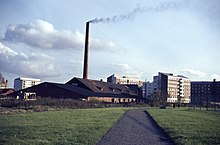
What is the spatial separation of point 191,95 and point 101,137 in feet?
441

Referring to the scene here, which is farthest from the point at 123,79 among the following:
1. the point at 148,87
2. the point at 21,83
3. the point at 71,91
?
the point at 71,91

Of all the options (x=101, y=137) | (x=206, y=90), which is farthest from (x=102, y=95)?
(x=206, y=90)

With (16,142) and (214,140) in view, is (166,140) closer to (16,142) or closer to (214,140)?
(214,140)

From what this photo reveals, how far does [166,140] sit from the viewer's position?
42.5 ft

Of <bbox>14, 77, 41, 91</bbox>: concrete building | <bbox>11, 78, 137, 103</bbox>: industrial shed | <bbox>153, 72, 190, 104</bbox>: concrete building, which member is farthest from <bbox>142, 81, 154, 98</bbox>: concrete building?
<bbox>14, 77, 41, 91</bbox>: concrete building

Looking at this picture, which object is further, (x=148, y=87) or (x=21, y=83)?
(x=21, y=83)

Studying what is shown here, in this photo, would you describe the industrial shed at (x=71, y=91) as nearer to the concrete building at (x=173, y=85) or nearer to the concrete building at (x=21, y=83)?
the concrete building at (x=173, y=85)

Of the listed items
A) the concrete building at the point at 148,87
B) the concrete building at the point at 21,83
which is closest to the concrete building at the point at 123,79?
the concrete building at the point at 148,87

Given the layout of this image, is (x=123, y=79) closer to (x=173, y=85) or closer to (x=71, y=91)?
(x=173, y=85)

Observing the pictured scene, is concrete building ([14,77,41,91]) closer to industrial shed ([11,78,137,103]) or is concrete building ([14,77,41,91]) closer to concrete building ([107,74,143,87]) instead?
concrete building ([107,74,143,87])

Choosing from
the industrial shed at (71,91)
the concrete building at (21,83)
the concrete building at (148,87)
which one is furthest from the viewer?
the concrete building at (21,83)

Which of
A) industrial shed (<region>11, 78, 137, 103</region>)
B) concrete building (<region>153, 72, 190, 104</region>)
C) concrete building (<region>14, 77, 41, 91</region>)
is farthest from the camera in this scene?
concrete building (<region>14, 77, 41, 91</region>)

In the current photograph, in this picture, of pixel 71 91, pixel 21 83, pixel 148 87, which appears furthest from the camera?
pixel 21 83

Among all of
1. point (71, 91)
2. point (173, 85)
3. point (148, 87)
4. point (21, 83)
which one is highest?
point (173, 85)
